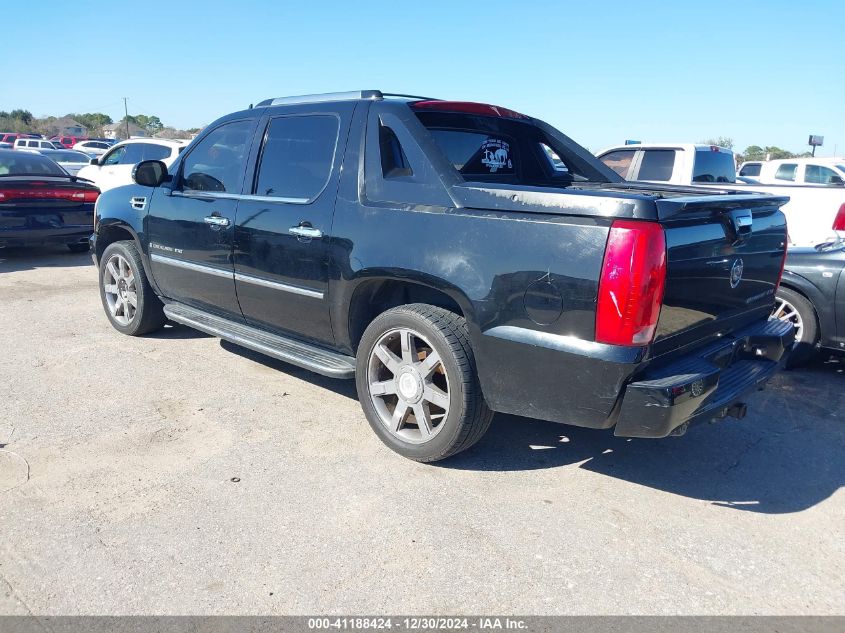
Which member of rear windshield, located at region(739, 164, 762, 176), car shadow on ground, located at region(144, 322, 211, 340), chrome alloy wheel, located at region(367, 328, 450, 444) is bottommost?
car shadow on ground, located at region(144, 322, 211, 340)

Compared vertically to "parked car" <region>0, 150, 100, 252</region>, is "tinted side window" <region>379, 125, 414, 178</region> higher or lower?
higher

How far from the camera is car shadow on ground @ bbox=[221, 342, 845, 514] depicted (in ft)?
11.5

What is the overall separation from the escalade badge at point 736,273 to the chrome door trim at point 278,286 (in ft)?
7.25

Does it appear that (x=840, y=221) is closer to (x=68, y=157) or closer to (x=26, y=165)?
(x=26, y=165)

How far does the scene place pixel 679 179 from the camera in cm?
937

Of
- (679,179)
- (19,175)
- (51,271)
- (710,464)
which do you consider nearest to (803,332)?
(710,464)

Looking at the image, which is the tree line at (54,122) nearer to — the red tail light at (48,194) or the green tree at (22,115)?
the green tree at (22,115)

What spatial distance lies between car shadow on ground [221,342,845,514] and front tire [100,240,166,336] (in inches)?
83.3

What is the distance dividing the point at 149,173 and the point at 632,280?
385cm

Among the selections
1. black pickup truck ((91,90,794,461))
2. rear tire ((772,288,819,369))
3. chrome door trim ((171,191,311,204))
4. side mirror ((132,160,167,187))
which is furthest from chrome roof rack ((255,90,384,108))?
rear tire ((772,288,819,369))

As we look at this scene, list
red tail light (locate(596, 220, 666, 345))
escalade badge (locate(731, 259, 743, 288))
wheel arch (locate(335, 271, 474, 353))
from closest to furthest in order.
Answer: red tail light (locate(596, 220, 666, 345)) < escalade badge (locate(731, 259, 743, 288)) < wheel arch (locate(335, 271, 474, 353))

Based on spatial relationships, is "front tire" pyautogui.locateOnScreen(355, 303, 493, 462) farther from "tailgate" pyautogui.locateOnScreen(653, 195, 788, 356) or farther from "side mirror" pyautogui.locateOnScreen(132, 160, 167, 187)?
"side mirror" pyautogui.locateOnScreen(132, 160, 167, 187)

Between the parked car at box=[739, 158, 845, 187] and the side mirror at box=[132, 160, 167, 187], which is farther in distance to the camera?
the parked car at box=[739, 158, 845, 187]

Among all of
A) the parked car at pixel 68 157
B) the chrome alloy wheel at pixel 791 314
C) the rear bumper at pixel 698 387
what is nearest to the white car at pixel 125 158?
the parked car at pixel 68 157
